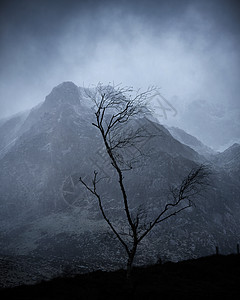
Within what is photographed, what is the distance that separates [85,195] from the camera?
310 ft

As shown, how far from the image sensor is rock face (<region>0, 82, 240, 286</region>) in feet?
189

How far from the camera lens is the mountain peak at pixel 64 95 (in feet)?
488

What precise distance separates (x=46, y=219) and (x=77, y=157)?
4014 centimetres

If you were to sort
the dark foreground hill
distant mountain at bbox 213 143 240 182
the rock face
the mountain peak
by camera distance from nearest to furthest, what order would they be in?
1. the dark foreground hill
2. the rock face
3. distant mountain at bbox 213 143 240 182
4. the mountain peak

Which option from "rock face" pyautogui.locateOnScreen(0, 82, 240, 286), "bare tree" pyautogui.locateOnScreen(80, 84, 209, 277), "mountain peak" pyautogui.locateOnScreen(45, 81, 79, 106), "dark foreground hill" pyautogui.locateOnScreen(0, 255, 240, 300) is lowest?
"dark foreground hill" pyautogui.locateOnScreen(0, 255, 240, 300)

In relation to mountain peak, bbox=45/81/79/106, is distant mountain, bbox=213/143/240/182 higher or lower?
lower

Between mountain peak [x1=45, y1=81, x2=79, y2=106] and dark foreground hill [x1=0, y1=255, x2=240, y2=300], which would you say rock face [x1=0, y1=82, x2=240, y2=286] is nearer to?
mountain peak [x1=45, y1=81, x2=79, y2=106]

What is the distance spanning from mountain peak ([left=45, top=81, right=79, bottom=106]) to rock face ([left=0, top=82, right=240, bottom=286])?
0.76 m

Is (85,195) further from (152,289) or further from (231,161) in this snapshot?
(152,289)

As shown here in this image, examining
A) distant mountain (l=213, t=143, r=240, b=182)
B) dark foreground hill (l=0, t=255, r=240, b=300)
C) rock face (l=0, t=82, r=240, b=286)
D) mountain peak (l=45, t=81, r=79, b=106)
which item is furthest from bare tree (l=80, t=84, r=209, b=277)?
mountain peak (l=45, t=81, r=79, b=106)

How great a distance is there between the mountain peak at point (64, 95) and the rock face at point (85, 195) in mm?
758

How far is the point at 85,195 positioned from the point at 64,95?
8831 centimetres

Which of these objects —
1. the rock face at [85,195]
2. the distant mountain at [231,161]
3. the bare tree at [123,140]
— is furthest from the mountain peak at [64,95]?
the bare tree at [123,140]

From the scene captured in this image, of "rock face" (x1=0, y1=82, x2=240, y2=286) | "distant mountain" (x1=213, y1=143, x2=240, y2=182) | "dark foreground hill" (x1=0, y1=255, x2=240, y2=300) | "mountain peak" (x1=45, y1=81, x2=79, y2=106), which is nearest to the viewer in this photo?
"dark foreground hill" (x1=0, y1=255, x2=240, y2=300)
